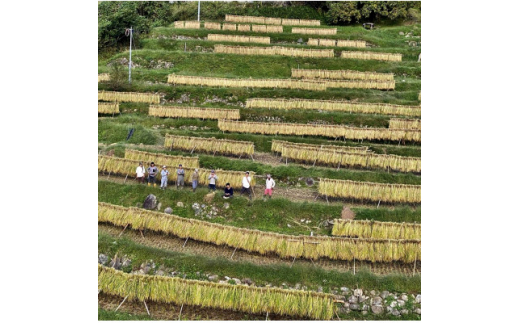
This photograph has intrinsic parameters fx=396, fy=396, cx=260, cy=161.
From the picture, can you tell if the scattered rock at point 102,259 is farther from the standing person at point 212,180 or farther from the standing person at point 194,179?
the standing person at point 212,180

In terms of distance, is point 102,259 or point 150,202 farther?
point 150,202

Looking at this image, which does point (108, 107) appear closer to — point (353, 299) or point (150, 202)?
A: point (150, 202)

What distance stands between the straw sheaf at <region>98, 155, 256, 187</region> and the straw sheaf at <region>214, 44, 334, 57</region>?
26.2 meters

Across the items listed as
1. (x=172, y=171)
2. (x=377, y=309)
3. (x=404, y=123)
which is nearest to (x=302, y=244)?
(x=377, y=309)

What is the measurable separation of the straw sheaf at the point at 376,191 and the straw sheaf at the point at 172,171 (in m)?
4.97

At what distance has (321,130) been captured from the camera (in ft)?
97.8

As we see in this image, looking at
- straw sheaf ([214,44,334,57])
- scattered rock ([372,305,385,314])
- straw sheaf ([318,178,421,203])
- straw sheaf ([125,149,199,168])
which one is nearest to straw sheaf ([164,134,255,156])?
Result: straw sheaf ([125,149,199,168])

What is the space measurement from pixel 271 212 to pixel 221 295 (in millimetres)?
7009

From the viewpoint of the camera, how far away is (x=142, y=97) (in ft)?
118

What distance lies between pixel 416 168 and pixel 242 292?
14913 millimetres

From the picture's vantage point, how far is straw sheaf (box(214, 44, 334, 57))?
154 ft

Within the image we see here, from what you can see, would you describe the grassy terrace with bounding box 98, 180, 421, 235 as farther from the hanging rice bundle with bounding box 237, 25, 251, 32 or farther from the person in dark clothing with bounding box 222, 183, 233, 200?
the hanging rice bundle with bounding box 237, 25, 251, 32

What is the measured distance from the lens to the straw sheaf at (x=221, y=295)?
14945mm

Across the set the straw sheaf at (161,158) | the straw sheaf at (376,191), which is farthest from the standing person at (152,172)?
the straw sheaf at (376,191)
